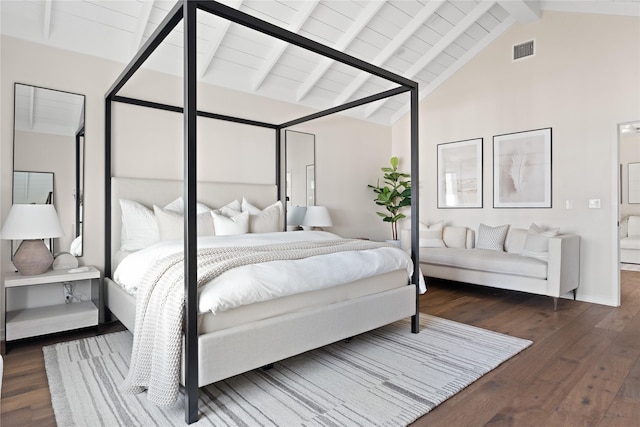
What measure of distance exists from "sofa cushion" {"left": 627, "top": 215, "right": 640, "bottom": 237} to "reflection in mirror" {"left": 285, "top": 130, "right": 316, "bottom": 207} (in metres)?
6.28

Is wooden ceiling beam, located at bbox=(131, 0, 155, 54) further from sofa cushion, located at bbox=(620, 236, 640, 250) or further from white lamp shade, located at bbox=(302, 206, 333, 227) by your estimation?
sofa cushion, located at bbox=(620, 236, 640, 250)

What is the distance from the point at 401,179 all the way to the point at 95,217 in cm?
445

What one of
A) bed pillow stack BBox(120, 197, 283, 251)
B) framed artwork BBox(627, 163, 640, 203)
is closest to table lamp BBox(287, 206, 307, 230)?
bed pillow stack BBox(120, 197, 283, 251)

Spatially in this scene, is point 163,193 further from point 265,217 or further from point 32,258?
point 32,258

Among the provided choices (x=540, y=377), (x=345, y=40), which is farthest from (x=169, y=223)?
(x=540, y=377)

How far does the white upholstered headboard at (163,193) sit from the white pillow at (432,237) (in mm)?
2149

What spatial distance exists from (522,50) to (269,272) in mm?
4595

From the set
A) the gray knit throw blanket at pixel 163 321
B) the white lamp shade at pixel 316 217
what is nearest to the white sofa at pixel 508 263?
the white lamp shade at pixel 316 217

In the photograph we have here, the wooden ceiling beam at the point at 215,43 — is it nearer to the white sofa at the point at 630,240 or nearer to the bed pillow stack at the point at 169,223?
the bed pillow stack at the point at 169,223

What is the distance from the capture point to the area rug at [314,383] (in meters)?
1.84

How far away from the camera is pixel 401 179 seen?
6.15 meters

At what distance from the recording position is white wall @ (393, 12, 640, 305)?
3.98m

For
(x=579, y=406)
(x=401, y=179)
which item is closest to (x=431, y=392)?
(x=579, y=406)

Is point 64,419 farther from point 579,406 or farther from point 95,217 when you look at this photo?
point 579,406
